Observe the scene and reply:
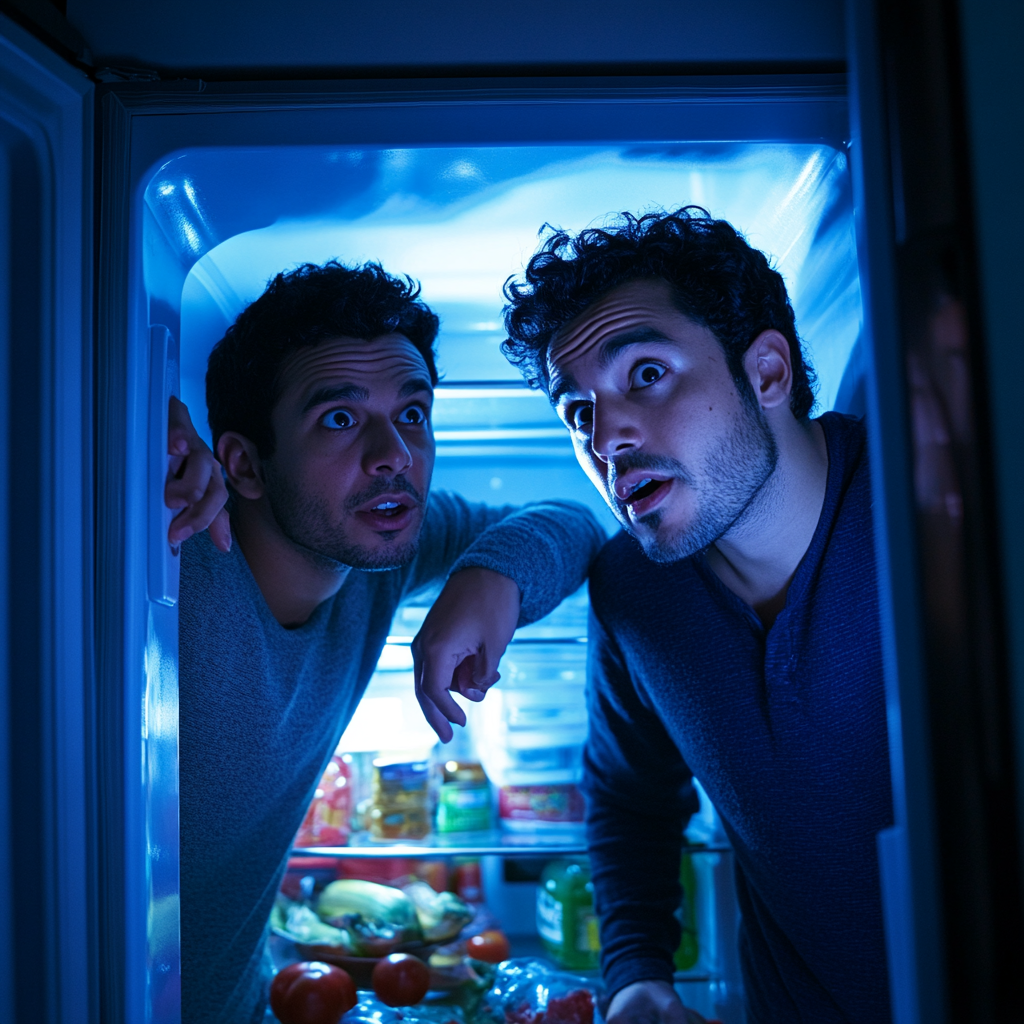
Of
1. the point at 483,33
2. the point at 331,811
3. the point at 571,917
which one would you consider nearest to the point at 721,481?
the point at 483,33

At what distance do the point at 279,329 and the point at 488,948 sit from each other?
113 cm

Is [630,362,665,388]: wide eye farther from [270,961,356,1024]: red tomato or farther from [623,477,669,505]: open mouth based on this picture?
[270,961,356,1024]: red tomato

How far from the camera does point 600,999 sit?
1.28 m

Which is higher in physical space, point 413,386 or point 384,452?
point 413,386

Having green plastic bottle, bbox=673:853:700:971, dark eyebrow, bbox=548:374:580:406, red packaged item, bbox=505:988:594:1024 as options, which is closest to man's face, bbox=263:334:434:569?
dark eyebrow, bbox=548:374:580:406

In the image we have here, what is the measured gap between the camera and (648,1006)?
1.13 meters

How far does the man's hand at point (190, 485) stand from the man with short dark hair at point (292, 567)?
0.46 ft

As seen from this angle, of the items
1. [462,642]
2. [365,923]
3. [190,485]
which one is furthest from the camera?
[365,923]

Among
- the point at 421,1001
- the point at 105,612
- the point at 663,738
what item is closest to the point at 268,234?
the point at 105,612

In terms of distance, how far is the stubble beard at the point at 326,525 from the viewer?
1.11 metres

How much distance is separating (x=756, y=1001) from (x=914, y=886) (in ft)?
2.81

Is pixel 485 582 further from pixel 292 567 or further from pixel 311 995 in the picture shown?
pixel 311 995

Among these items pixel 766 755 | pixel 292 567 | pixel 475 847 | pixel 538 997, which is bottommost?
pixel 538 997

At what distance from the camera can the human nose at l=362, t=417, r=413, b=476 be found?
3.61ft
